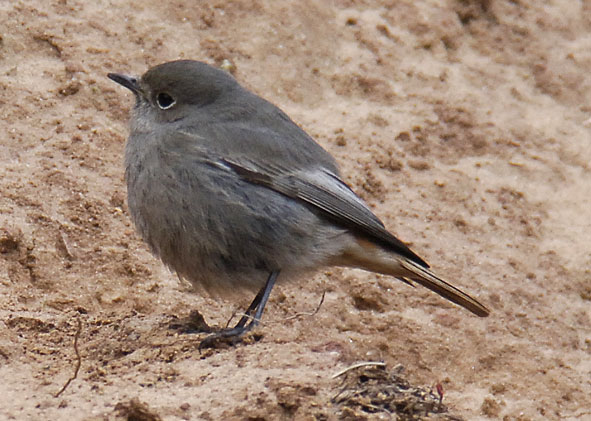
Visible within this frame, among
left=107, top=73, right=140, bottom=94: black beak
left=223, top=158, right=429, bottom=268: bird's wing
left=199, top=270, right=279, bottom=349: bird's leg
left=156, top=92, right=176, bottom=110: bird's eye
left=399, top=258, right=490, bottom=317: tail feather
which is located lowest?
left=199, top=270, right=279, bottom=349: bird's leg

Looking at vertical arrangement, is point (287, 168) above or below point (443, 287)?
above

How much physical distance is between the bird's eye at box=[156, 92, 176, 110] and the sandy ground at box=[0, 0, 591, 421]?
96cm

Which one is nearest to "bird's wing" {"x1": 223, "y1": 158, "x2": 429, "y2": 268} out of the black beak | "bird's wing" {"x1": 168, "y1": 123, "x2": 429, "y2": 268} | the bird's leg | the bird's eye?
"bird's wing" {"x1": 168, "y1": 123, "x2": 429, "y2": 268}

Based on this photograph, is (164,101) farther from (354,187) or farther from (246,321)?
(354,187)

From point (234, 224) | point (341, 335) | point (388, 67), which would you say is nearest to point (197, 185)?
point (234, 224)

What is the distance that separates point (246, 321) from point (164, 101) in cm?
159

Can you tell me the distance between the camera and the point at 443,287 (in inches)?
248

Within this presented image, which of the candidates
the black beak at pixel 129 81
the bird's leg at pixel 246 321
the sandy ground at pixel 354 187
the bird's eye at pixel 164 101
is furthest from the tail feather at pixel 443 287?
the black beak at pixel 129 81

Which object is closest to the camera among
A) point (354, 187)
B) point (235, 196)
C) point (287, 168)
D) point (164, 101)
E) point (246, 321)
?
point (235, 196)

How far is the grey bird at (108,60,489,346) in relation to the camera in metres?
5.67

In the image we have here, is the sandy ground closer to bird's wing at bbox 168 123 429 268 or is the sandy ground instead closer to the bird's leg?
the bird's leg

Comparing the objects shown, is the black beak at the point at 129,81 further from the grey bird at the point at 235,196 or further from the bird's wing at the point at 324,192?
the bird's wing at the point at 324,192

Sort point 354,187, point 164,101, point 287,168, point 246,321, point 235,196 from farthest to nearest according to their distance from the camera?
point 354,187 < point 164,101 < point 287,168 < point 246,321 < point 235,196

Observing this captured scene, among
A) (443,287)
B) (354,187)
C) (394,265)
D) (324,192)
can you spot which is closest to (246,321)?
(324,192)
